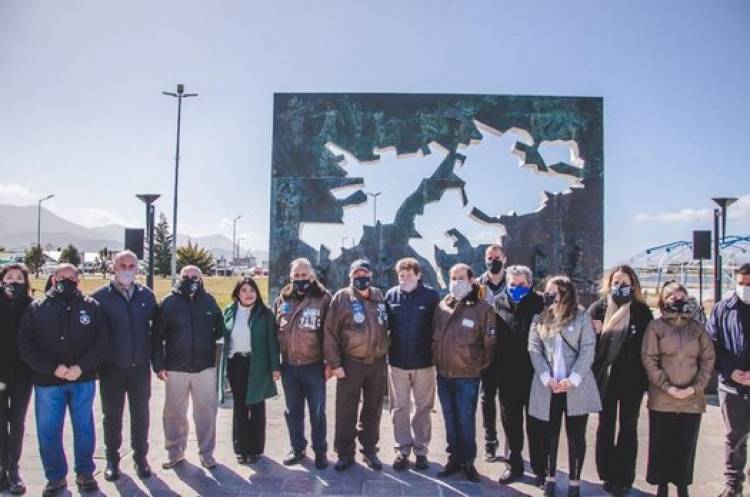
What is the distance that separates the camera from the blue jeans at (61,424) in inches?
177

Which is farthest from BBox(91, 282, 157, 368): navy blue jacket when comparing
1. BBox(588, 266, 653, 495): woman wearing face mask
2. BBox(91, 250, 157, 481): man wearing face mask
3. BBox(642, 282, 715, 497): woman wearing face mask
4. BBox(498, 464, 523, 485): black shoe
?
BBox(642, 282, 715, 497): woman wearing face mask

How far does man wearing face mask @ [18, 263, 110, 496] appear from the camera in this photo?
4.44 m

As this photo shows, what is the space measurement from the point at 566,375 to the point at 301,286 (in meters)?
2.36

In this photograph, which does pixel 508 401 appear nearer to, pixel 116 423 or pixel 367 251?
pixel 116 423

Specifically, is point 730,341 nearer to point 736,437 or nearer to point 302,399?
point 736,437

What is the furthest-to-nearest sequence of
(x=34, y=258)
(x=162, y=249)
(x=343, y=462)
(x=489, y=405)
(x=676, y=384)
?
(x=162, y=249) → (x=34, y=258) → (x=489, y=405) → (x=343, y=462) → (x=676, y=384)

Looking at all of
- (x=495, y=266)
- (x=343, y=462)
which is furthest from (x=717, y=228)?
(x=343, y=462)

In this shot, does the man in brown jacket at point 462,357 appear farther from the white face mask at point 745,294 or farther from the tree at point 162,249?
the tree at point 162,249

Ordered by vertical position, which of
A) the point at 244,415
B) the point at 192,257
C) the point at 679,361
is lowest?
the point at 244,415

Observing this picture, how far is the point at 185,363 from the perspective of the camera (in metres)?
5.15

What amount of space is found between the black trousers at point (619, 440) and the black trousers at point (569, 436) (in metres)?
0.30

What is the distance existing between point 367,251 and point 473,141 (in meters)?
3.16

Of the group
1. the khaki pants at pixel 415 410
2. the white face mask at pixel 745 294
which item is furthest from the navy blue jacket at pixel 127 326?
the white face mask at pixel 745 294

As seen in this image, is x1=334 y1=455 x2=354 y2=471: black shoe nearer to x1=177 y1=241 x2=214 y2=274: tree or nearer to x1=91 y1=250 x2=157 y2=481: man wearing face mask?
x1=91 y1=250 x2=157 y2=481: man wearing face mask
